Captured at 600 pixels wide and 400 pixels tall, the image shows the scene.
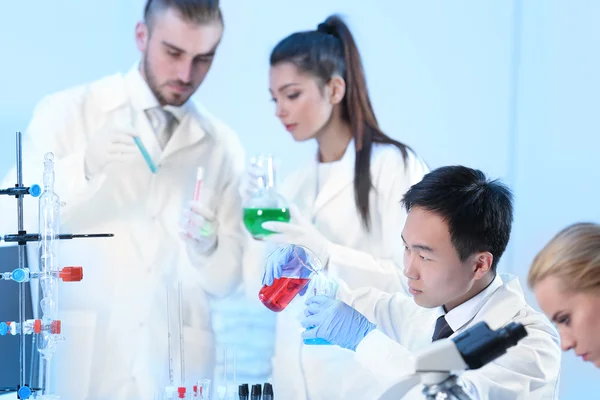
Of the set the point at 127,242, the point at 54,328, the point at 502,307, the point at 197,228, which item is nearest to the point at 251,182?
the point at 197,228

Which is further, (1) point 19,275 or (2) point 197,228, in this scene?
(2) point 197,228

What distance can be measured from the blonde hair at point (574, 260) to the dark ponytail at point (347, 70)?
1.65 meters

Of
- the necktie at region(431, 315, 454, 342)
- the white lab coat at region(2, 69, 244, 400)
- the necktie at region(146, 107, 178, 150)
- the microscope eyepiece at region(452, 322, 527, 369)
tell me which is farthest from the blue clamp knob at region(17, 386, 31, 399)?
the microscope eyepiece at region(452, 322, 527, 369)

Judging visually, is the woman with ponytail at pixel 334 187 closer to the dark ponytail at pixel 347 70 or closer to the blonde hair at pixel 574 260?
the dark ponytail at pixel 347 70

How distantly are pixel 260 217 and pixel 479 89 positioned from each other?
3.67ft

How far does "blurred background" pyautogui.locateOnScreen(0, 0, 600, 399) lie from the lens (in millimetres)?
3543

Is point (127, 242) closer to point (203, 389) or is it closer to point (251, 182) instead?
point (251, 182)

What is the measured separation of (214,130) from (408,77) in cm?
87

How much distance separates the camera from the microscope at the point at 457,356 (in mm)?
1500

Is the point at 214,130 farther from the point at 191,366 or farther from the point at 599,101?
the point at 599,101

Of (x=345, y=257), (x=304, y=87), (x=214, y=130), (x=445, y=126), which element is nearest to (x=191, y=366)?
(x=345, y=257)

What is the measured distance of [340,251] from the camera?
3.44m

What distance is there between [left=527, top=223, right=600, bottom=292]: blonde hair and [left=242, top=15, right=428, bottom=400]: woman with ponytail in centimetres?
161

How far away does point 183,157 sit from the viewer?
3475 mm
